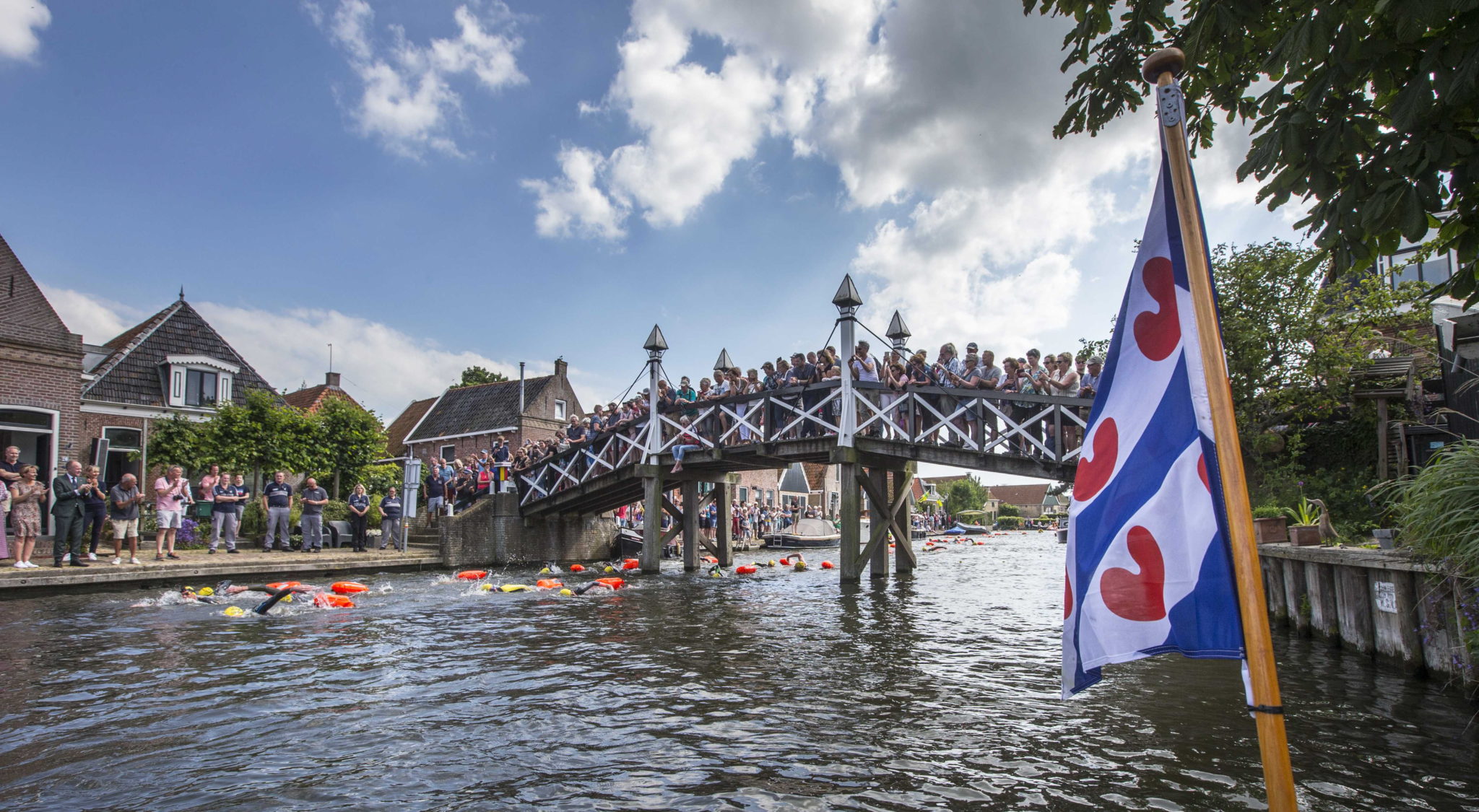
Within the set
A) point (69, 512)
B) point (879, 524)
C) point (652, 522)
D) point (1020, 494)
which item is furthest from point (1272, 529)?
point (1020, 494)

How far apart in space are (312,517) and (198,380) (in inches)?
491

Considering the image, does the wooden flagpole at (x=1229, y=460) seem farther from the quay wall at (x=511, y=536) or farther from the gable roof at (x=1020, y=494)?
the gable roof at (x=1020, y=494)

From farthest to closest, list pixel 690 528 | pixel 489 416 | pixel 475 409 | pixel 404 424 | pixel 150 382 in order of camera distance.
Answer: pixel 404 424
pixel 475 409
pixel 489 416
pixel 150 382
pixel 690 528

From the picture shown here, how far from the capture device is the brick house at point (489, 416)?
44812 millimetres

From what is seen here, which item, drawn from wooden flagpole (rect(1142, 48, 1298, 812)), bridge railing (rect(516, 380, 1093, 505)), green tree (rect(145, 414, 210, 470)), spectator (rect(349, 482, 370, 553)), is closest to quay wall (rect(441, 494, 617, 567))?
bridge railing (rect(516, 380, 1093, 505))

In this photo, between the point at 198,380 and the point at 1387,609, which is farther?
the point at 198,380

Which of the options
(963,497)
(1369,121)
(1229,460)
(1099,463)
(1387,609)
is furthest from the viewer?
(963,497)

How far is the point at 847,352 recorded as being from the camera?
16453 millimetres

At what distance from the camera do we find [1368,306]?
17.1 m

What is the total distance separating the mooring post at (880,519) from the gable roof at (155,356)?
19.3m

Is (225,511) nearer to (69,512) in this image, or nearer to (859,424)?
(69,512)

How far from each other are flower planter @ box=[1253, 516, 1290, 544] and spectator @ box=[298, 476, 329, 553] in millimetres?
19262

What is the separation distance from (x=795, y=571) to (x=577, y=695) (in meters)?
16.8

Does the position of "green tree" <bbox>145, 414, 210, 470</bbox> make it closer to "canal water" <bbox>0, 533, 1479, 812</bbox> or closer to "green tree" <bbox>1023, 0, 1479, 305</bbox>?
"canal water" <bbox>0, 533, 1479, 812</bbox>
